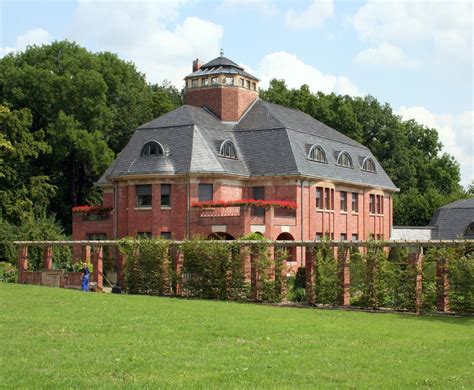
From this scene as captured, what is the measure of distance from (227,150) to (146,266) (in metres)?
13.9

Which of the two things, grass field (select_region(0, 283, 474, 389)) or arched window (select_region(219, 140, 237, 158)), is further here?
arched window (select_region(219, 140, 237, 158))

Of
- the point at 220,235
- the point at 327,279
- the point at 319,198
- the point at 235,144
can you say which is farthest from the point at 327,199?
the point at 327,279

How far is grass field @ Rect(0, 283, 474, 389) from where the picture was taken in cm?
1253

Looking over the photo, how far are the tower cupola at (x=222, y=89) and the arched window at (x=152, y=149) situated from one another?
6.88 metres

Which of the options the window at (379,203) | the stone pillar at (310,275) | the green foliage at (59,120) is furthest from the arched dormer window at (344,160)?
the stone pillar at (310,275)

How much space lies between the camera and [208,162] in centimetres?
4459

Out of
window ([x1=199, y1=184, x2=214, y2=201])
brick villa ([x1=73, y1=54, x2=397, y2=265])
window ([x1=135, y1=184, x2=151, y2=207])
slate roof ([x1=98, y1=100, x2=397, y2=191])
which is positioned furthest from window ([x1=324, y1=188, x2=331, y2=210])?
window ([x1=135, y1=184, x2=151, y2=207])

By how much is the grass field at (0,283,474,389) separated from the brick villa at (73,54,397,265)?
765 inches

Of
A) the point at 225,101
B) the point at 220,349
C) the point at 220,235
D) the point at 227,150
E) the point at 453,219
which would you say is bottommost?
the point at 220,349

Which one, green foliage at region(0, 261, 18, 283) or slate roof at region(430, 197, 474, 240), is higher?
slate roof at region(430, 197, 474, 240)

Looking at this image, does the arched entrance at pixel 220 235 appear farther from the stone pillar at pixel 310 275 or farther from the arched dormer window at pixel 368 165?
the arched dormer window at pixel 368 165

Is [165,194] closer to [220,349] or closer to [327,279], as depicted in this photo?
[327,279]

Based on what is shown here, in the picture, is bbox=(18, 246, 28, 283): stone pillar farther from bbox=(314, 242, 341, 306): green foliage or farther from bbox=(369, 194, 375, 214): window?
bbox=(369, 194, 375, 214): window

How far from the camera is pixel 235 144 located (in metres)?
48.6
